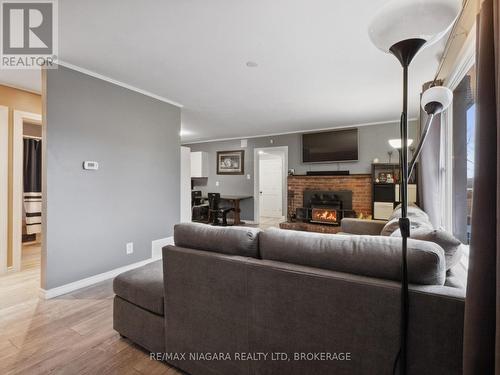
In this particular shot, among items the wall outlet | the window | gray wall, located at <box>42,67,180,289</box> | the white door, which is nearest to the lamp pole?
the window

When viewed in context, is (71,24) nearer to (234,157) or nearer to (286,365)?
(286,365)

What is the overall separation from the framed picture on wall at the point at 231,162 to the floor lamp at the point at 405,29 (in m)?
6.05

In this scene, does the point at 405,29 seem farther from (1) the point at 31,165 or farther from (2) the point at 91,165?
(1) the point at 31,165

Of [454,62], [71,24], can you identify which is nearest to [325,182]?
[454,62]

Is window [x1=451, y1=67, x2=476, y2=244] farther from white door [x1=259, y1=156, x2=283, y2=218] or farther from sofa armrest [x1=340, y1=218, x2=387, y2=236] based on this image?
white door [x1=259, y1=156, x2=283, y2=218]

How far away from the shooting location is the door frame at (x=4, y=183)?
302 centimetres

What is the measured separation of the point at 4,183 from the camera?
3.07m

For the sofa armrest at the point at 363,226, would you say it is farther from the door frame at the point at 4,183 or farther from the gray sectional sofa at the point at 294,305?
the door frame at the point at 4,183

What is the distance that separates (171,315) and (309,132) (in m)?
5.19

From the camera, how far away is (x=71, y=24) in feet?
6.37

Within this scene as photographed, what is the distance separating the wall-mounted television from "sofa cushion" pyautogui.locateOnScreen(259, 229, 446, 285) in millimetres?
4611

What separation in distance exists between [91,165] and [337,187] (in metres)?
4.55

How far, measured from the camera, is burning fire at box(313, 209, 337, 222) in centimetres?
551

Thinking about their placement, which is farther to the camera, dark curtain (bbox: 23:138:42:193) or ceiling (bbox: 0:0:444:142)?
dark curtain (bbox: 23:138:42:193)
